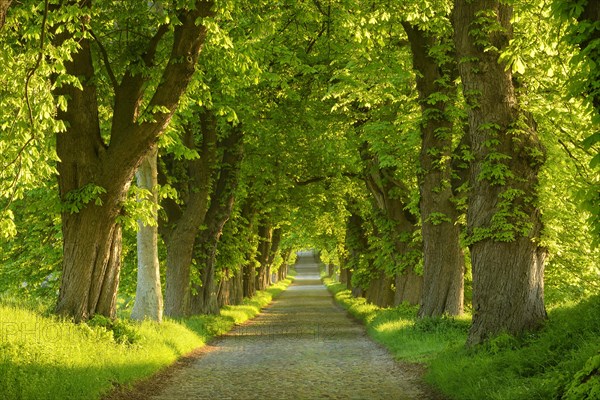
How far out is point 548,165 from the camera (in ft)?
38.5

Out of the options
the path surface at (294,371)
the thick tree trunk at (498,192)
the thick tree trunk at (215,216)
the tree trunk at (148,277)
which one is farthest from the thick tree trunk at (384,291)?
the thick tree trunk at (498,192)

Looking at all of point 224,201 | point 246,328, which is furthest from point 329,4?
point 246,328

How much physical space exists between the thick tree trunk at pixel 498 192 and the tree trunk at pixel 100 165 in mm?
4809

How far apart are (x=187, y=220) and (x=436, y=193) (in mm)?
8202

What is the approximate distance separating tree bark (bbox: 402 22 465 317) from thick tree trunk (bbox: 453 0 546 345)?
4.68m

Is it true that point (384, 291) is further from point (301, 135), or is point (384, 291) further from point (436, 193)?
point (436, 193)

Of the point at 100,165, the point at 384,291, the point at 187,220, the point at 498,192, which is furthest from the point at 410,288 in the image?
Result: the point at 100,165

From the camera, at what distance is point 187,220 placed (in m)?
21.3

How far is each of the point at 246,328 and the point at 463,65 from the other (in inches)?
650

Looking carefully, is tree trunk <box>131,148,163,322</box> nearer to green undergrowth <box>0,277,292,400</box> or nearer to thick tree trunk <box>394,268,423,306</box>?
green undergrowth <box>0,277,292,400</box>

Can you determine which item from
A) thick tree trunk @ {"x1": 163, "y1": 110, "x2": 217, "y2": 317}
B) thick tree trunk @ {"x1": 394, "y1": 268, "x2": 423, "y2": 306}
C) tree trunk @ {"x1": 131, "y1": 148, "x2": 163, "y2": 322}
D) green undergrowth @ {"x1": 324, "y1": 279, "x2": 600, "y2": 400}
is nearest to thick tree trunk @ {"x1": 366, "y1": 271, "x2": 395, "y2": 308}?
thick tree trunk @ {"x1": 394, "y1": 268, "x2": 423, "y2": 306}

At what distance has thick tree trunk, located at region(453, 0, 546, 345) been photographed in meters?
10.7

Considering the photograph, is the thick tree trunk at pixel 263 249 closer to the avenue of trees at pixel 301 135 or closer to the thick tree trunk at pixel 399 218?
the thick tree trunk at pixel 399 218

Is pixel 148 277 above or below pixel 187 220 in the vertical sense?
below
